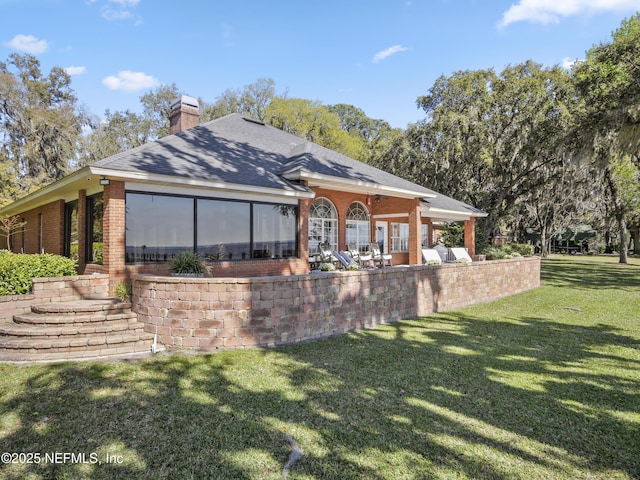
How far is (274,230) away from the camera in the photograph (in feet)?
34.6

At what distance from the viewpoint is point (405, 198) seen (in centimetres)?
1416

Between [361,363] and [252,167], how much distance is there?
23.3 ft

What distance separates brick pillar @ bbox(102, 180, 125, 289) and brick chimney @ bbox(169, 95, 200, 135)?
642cm

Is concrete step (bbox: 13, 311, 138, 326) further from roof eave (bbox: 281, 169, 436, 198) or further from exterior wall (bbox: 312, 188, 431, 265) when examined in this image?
exterior wall (bbox: 312, 188, 431, 265)

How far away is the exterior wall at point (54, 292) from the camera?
6.62 meters

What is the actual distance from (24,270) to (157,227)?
258 centimetres

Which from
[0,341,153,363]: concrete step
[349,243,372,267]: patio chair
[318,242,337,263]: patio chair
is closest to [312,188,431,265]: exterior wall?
[349,243,372,267]: patio chair

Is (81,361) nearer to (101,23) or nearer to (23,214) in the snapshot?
(101,23)

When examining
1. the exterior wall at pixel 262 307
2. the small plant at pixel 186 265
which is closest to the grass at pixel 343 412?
the exterior wall at pixel 262 307

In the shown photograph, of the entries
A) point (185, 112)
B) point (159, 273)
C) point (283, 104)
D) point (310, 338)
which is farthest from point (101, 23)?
point (283, 104)

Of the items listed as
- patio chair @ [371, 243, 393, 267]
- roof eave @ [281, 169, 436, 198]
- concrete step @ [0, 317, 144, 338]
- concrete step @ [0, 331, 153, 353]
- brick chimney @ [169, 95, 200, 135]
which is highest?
brick chimney @ [169, 95, 200, 135]

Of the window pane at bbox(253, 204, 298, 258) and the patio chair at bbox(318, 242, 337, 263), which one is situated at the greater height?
the window pane at bbox(253, 204, 298, 258)

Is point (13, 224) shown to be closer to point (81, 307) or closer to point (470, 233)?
point (81, 307)

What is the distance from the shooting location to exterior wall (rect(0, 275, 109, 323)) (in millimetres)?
6617
